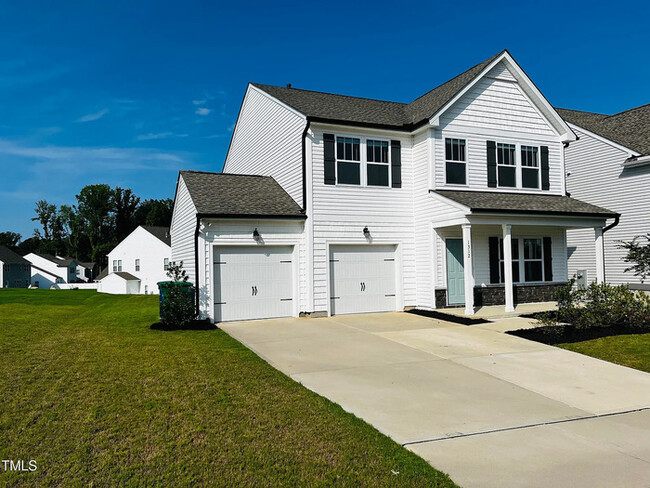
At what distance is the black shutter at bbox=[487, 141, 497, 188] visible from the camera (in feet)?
52.2

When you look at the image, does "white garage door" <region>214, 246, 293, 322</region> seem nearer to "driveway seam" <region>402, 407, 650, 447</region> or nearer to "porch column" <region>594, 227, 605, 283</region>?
"driveway seam" <region>402, 407, 650, 447</region>

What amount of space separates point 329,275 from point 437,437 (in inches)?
380

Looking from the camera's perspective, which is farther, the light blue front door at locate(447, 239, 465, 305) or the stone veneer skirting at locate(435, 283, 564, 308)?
the light blue front door at locate(447, 239, 465, 305)

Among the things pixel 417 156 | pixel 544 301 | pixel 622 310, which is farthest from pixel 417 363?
pixel 544 301

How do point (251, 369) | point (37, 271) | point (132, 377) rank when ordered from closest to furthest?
point (132, 377), point (251, 369), point (37, 271)

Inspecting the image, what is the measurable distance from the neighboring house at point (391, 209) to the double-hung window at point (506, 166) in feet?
0.14

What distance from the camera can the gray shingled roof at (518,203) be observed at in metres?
13.7

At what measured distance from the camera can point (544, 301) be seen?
1667cm

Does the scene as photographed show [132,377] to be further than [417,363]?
No

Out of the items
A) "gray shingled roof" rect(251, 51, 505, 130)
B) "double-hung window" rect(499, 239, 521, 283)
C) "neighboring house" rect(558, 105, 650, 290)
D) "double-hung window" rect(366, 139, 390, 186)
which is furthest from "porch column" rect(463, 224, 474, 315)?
"neighboring house" rect(558, 105, 650, 290)

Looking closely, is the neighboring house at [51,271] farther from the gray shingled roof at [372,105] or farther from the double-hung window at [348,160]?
the double-hung window at [348,160]

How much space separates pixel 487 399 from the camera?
6312 mm

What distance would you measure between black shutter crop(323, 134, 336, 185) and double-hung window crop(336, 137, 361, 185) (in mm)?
172

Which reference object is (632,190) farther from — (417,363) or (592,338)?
(417,363)
